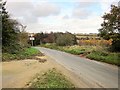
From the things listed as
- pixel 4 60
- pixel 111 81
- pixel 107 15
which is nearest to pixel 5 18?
pixel 4 60

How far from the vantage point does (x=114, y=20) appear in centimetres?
3478

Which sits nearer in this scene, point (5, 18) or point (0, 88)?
point (0, 88)

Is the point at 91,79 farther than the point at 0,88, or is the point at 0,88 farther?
the point at 91,79

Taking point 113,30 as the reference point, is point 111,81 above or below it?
below

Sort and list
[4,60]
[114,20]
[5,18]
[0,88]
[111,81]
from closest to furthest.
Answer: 1. [0,88]
2. [111,81]
3. [4,60]
4. [114,20]
5. [5,18]

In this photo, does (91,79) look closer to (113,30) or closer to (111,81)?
(111,81)

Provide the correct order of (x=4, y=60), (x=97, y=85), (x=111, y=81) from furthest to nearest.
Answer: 1. (x=4, y=60)
2. (x=111, y=81)
3. (x=97, y=85)

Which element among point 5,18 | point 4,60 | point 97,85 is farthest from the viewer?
point 5,18

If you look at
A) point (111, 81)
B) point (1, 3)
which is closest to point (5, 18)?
point (1, 3)

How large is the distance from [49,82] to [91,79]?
389cm

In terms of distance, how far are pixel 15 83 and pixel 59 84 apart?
2.90 m

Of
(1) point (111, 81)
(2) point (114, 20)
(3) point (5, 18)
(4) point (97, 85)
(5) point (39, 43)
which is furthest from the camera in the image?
(5) point (39, 43)

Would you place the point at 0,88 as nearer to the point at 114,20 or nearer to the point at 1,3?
the point at 114,20

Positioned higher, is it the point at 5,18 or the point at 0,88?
the point at 5,18
